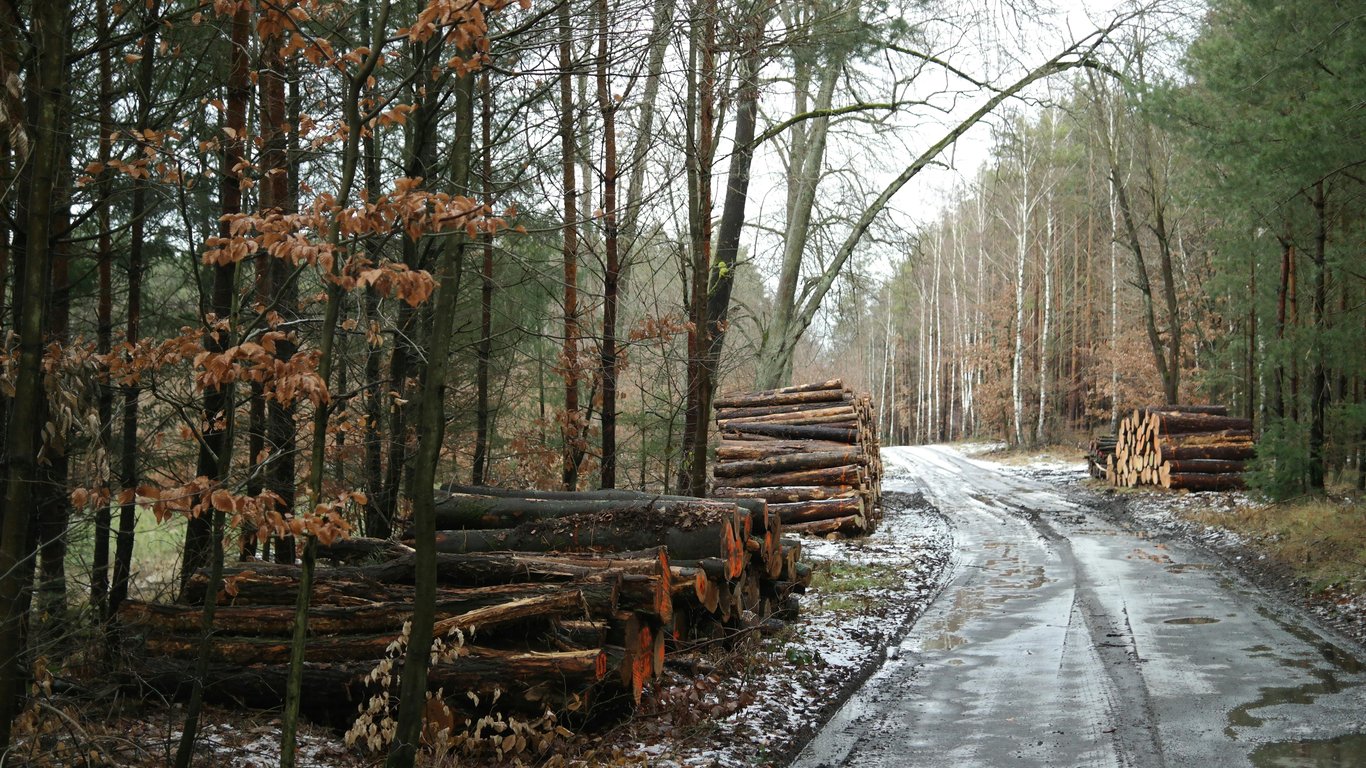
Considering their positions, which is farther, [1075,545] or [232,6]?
[1075,545]

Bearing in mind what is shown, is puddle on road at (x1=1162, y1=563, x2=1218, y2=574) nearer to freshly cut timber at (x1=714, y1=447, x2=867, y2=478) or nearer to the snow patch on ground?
the snow patch on ground

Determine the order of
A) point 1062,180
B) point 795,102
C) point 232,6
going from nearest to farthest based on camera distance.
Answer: point 232,6, point 795,102, point 1062,180

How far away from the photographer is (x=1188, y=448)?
810 inches

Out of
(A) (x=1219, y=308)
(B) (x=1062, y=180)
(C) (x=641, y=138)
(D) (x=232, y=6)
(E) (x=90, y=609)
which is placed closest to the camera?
(D) (x=232, y=6)

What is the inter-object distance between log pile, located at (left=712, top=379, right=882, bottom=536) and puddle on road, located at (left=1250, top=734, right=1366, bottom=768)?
931 cm

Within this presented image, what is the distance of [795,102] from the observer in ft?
→ 69.7

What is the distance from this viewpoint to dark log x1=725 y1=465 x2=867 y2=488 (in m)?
15.6

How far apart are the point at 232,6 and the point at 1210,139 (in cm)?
1409

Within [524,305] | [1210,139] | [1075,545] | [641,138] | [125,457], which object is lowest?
[1075,545]

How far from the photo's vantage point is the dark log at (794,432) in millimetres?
16781

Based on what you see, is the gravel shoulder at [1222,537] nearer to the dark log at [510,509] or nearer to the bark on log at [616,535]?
the bark on log at [616,535]

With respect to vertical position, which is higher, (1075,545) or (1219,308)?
(1219,308)

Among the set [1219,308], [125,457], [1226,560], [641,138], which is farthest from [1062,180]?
[125,457]

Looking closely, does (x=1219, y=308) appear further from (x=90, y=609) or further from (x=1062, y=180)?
(x=90, y=609)
